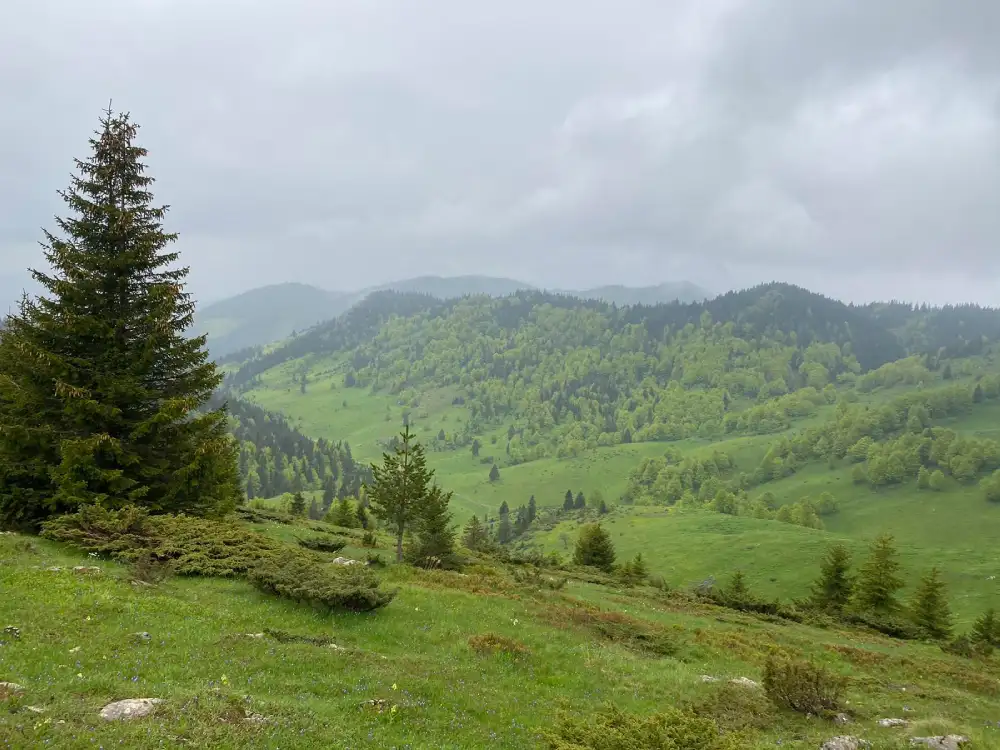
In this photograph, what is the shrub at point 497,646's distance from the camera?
1931cm

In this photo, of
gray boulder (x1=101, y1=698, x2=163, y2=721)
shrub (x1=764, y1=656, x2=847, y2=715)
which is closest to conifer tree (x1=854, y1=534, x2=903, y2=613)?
shrub (x1=764, y1=656, x2=847, y2=715)

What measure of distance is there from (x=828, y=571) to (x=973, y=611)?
138 feet

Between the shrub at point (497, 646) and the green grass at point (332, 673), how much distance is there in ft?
1.20

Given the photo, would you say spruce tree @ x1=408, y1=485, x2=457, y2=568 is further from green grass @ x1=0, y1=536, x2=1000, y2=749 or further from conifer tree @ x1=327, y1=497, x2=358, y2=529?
conifer tree @ x1=327, y1=497, x2=358, y2=529

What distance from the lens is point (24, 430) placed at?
26.9 metres

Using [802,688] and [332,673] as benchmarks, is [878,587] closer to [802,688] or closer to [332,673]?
[802,688]

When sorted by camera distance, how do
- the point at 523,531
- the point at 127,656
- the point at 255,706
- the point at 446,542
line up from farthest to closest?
the point at 523,531 < the point at 446,542 < the point at 127,656 < the point at 255,706

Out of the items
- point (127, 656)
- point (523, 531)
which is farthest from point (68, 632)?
point (523, 531)

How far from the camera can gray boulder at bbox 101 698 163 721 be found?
1035 centimetres

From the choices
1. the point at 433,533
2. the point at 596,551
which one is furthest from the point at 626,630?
the point at 596,551

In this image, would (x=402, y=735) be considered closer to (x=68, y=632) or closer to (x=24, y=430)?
(x=68, y=632)

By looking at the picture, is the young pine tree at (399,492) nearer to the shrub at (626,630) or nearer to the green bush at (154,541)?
the green bush at (154,541)

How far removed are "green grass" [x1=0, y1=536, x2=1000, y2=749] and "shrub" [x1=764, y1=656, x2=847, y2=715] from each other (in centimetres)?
74

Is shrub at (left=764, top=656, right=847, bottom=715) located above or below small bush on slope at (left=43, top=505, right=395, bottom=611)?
below
